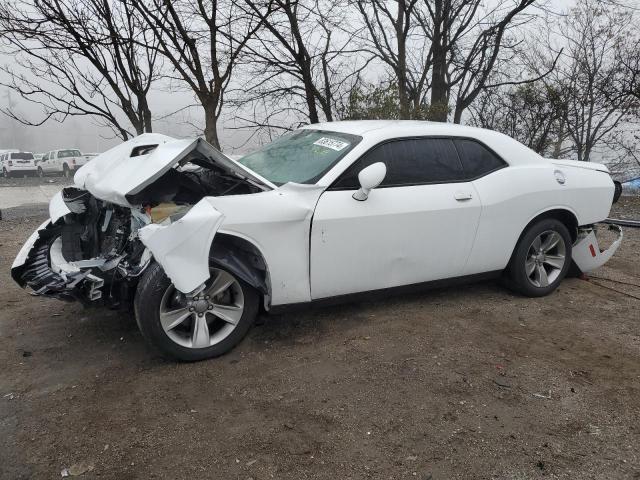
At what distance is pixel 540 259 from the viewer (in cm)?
427

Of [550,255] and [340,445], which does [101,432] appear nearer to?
[340,445]

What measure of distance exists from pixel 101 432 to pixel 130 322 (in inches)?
54.5

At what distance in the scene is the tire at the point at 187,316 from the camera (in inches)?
112

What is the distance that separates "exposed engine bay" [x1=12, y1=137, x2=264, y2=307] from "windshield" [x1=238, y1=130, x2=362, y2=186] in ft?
1.19

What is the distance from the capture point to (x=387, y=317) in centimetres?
374

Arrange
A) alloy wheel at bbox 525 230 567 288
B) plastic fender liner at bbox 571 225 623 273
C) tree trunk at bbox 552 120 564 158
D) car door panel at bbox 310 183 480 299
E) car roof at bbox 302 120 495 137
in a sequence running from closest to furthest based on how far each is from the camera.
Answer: car door panel at bbox 310 183 480 299 → car roof at bbox 302 120 495 137 → alloy wheel at bbox 525 230 567 288 → plastic fender liner at bbox 571 225 623 273 → tree trunk at bbox 552 120 564 158

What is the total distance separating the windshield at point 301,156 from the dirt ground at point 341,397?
113 cm

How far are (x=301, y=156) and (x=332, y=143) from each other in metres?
0.26

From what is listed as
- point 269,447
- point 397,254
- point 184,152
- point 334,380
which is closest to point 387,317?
point 397,254

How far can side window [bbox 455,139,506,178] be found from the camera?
12.7ft

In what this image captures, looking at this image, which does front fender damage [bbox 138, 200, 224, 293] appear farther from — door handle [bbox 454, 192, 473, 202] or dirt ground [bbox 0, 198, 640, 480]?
door handle [bbox 454, 192, 473, 202]

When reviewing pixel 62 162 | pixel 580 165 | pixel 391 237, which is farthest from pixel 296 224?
pixel 62 162

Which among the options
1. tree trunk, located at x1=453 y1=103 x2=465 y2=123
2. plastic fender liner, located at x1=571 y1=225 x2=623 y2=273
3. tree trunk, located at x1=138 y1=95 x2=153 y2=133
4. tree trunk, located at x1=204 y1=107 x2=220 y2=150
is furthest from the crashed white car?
tree trunk, located at x1=453 y1=103 x2=465 y2=123

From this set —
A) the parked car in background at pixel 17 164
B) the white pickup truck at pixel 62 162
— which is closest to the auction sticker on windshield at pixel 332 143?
Result: the white pickup truck at pixel 62 162
